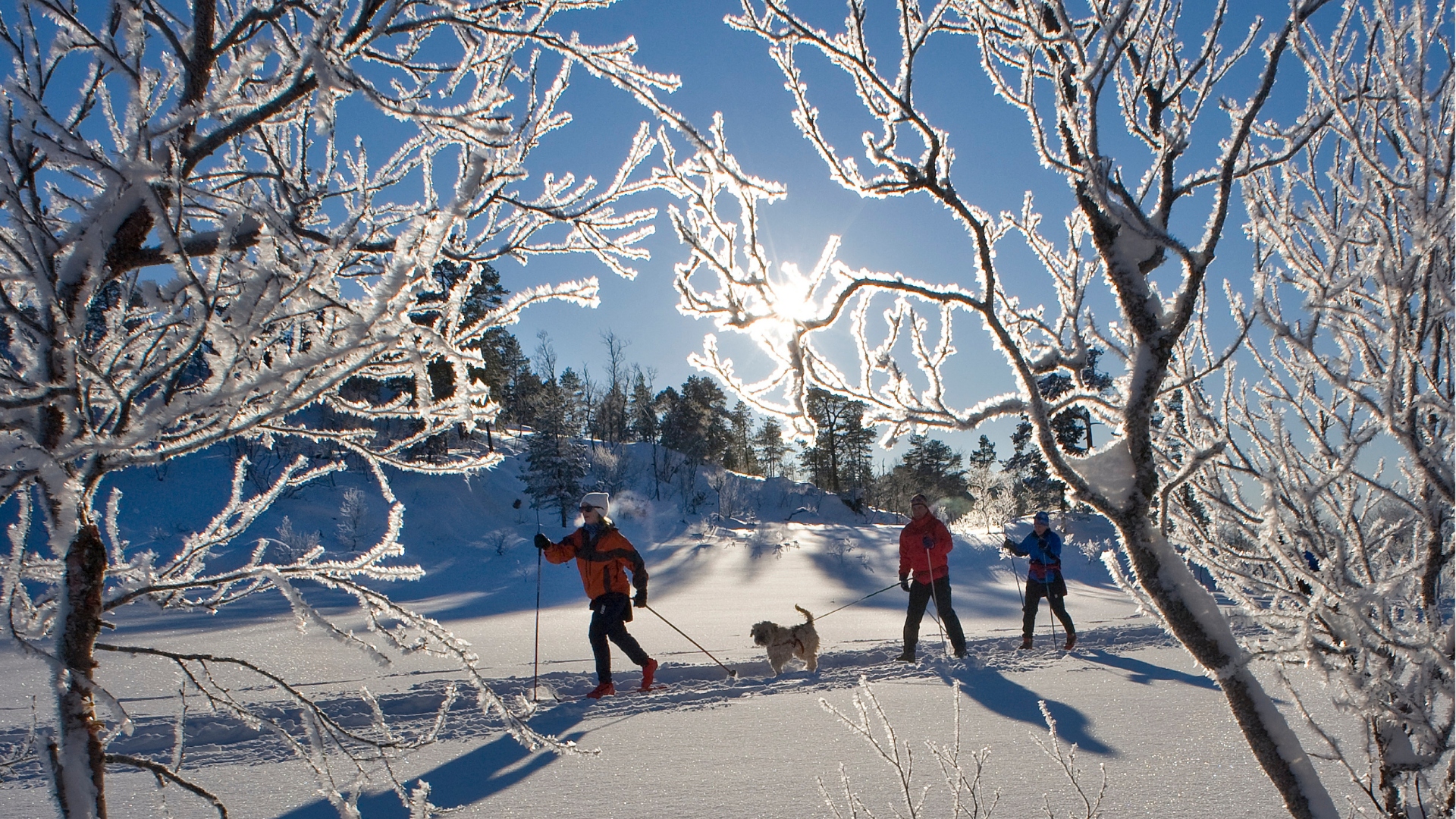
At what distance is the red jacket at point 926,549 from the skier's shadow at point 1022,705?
117cm

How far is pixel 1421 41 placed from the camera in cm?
187

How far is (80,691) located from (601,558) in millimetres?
4295

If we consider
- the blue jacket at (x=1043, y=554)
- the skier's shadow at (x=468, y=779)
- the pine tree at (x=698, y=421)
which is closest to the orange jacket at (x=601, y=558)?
the skier's shadow at (x=468, y=779)

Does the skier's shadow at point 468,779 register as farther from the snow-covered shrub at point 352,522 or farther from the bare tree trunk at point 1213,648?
the snow-covered shrub at point 352,522

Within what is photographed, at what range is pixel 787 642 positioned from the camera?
5.98 m

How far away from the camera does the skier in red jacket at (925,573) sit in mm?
6215

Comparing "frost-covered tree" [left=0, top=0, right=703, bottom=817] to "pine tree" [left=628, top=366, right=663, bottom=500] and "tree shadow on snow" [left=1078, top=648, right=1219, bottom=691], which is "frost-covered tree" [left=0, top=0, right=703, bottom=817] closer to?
"tree shadow on snow" [left=1078, top=648, right=1219, bottom=691]

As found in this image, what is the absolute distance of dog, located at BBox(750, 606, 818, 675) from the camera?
592cm

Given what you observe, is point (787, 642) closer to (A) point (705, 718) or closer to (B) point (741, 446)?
(A) point (705, 718)

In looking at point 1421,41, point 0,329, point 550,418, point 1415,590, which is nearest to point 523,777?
point 0,329

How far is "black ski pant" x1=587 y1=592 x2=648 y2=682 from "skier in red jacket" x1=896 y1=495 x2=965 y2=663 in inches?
100

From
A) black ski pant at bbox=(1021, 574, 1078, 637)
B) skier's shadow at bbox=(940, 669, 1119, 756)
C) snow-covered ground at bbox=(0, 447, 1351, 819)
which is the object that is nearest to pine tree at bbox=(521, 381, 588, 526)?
snow-covered ground at bbox=(0, 447, 1351, 819)

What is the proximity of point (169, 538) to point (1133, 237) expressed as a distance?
68.3 ft

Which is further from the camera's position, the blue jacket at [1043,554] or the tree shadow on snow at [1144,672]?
the blue jacket at [1043,554]
